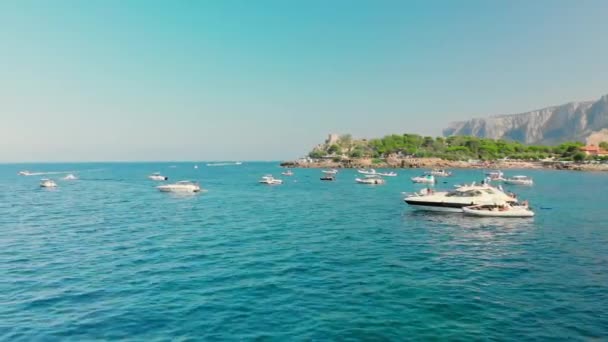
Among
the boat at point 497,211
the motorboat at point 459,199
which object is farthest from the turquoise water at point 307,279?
the motorboat at point 459,199

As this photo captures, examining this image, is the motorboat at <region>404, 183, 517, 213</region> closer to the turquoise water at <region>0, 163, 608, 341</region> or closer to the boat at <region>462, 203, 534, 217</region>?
the boat at <region>462, 203, 534, 217</region>

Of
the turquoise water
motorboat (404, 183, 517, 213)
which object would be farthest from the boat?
the turquoise water

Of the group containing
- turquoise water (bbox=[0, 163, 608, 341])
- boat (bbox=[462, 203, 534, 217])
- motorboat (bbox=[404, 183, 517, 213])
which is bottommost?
turquoise water (bbox=[0, 163, 608, 341])

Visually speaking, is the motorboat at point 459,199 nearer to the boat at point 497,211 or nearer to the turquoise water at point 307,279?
the boat at point 497,211

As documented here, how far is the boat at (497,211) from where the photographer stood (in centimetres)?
4450

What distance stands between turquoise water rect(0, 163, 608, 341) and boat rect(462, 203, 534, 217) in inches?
57.4

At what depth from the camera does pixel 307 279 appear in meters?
22.1

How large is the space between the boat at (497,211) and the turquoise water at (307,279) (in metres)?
1.46

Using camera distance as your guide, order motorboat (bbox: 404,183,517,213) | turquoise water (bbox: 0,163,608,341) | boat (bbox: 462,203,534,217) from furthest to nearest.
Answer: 1. motorboat (bbox: 404,183,517,213)
2. boat (bbox: 462,203,534,217)
3. turquoise water (bbox: 0,163,608,341)

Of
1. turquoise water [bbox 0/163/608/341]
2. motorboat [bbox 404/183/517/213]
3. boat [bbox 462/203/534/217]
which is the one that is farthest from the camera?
motorboat [bbox 404/183/517/213]

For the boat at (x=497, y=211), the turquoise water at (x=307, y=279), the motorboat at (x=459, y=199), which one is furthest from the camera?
the motorboat at (x=459, y=199)

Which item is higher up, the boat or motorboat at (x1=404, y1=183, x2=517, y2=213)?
motorboat at (x1=404, y1=183, x2=517, y2=213)

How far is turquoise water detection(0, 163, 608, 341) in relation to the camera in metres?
15.7

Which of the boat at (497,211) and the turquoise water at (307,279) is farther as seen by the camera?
the boat at (497,211)
